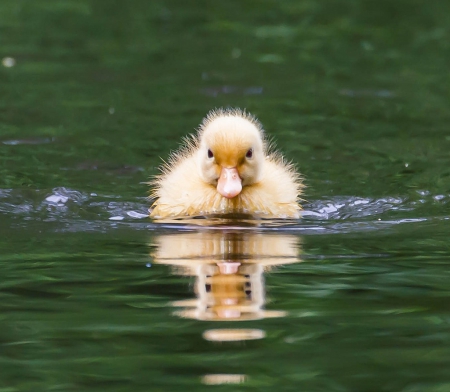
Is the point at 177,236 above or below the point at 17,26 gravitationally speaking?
below

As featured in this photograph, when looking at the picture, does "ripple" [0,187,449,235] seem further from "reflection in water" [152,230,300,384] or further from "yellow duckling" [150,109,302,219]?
"reflection in water" [152,230,300,384]

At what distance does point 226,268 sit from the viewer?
5.08m

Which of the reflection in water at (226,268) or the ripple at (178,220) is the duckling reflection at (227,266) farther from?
the ripple at (178,220)

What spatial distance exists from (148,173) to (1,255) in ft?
8.61

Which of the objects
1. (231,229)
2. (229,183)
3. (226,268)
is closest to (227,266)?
(226,268)

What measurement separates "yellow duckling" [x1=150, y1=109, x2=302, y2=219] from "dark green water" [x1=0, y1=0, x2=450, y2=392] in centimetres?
23

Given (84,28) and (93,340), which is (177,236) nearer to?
(93,340)

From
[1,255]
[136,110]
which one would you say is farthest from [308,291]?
[136,110]

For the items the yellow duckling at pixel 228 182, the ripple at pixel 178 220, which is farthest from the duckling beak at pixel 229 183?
the ripple at pixel 178 220

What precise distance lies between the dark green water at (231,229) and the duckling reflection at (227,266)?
16 millimetres

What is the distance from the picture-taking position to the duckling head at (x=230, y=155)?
6.31 m

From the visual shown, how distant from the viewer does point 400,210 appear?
6914mm

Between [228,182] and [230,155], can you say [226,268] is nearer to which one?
[228,182]

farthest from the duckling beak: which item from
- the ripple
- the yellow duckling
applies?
the ripple
